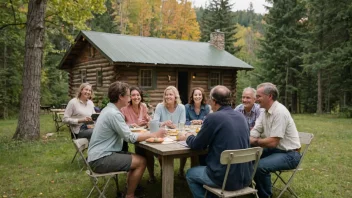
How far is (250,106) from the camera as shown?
16.1 ft

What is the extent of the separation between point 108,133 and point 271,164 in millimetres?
2028

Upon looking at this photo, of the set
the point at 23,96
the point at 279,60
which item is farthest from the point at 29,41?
the point at 279,60

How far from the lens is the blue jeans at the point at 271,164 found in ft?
12.4

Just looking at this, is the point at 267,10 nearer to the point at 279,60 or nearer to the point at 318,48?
the point at 279,60

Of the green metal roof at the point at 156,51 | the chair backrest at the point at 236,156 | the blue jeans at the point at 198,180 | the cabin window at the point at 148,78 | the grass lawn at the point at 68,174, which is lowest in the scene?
the grass lawn at the point at 68,174

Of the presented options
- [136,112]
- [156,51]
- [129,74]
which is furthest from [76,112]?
[156,51]

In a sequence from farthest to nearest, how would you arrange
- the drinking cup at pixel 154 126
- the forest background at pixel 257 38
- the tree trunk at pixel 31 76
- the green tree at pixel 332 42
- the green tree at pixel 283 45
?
the green tree at pixel 283 45
the green tree at pixel 332 42
the forest background at pixel 257 38
the tree trunk at pixel 31 76
the drinking cup at pixel 154 126

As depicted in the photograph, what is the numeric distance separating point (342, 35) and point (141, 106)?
16788 millimetres

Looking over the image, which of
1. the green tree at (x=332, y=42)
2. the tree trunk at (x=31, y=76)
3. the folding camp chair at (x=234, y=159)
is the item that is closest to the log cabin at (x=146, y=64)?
the green tree at (x=332, y=42)

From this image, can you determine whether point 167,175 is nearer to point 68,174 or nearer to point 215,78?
point 68,174

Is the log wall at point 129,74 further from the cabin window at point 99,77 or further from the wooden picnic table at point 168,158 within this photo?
the wooden picnic table at point 168,158

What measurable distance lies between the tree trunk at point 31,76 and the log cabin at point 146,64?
15.6ft

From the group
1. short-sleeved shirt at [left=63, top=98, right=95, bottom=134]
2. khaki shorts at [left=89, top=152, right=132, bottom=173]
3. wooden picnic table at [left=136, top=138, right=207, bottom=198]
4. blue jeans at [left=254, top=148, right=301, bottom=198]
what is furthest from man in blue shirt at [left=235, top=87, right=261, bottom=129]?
short-sleeved shirt at [left=63, top=98, right=95, bottom=134]

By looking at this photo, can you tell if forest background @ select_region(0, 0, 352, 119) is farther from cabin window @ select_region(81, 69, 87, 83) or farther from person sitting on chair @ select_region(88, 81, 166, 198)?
person sitting on chair @ select_region(88, 81, 166, 198)
